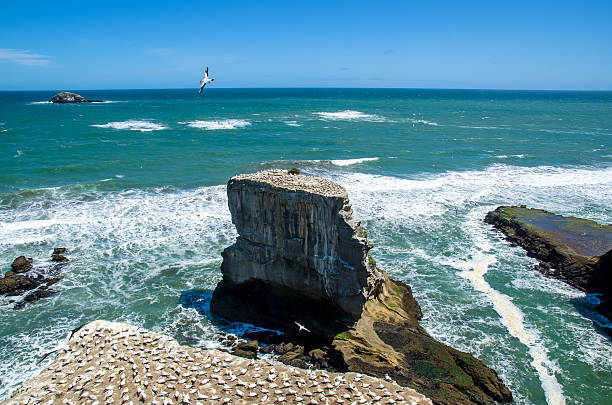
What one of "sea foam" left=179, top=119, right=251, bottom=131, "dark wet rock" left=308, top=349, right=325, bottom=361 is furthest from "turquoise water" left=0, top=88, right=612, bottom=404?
"sea foam" left=179, top=119, right=251, bottom=131

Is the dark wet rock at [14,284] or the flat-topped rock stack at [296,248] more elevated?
the flat-topped rock stack at [296,248]

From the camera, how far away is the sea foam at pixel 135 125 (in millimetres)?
62356

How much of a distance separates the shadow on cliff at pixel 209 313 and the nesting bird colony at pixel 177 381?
3.95 metres

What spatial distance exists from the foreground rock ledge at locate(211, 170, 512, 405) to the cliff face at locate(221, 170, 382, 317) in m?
0.04

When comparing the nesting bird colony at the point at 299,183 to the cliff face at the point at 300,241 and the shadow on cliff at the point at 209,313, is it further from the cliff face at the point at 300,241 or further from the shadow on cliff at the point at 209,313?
the shadow on cliff at the point at 209,313

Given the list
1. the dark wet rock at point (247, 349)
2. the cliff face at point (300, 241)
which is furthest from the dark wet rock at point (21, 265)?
the dark wet rock at point (247, 349)

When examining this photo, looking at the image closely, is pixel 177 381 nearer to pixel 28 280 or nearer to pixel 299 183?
pixel 299 183

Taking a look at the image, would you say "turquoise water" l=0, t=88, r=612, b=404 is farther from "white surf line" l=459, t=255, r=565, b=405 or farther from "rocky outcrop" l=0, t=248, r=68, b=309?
"rocky outcrop" l=0, t=248, r=68, b=309

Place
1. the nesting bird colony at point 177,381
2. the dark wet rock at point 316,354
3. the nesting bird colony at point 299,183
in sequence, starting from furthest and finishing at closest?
the nesting bird colony at point 299,183 < the dark wet rock at point 316,354 < the nesting bird colony at point 177,381

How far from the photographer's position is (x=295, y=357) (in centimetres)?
1412

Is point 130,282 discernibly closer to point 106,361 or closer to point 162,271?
point 162,271

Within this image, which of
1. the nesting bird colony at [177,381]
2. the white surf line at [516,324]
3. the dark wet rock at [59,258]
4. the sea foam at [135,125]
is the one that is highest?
the sea foam at [135,125]

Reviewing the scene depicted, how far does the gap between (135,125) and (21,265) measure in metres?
49.9

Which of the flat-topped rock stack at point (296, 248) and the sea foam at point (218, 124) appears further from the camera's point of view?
the sea foam at point (218, 124)
